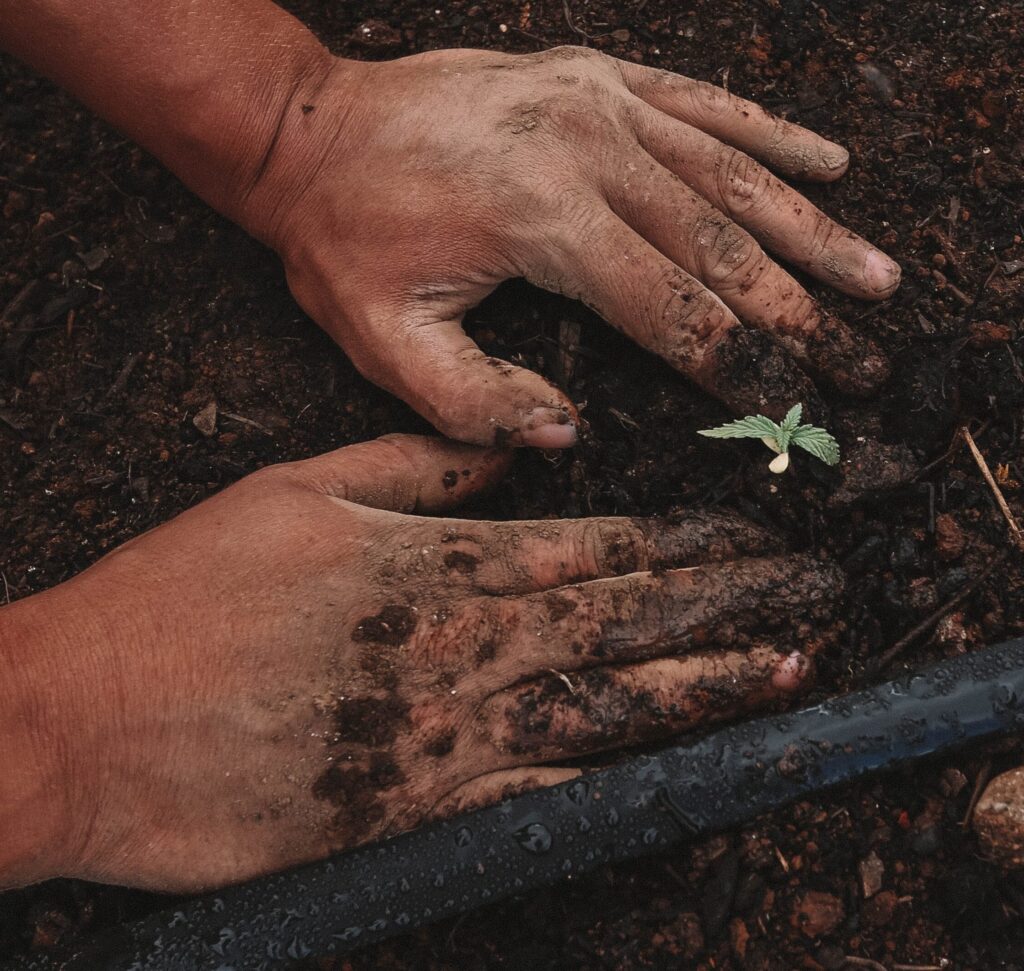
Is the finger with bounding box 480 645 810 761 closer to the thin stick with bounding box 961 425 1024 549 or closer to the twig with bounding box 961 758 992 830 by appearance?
the twig with bounding box 961 758 992 830

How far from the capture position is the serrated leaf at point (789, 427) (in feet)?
5.92

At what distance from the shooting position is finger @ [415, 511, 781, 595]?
6.06ft

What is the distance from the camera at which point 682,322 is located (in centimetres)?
190

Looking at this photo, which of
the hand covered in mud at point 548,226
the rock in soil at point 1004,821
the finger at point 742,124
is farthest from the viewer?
the finger at point 742,124

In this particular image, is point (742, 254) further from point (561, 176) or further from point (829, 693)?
point (829, 693)

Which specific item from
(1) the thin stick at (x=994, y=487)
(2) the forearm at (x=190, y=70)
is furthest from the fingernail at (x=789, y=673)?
(2) the forearm at (x=190, y=70)

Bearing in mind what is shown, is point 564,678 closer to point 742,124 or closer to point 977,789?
point 977,789

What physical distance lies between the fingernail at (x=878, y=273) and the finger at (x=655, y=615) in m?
0.69

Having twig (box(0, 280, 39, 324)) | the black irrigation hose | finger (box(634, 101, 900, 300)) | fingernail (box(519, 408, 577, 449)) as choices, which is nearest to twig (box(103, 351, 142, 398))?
twig (box(0, 280, 39, 324))

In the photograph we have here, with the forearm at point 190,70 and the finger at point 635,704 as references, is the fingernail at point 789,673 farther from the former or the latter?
the forearm at point 190,70

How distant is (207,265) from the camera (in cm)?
238

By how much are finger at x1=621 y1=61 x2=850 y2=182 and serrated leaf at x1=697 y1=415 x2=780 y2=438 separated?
750mm

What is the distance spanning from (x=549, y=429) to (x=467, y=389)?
0.19 meters

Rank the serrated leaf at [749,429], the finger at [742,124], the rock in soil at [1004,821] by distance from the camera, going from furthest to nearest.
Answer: the finger at [742,124] → the serrated leaf at [749,429] → the rock in soil at [1004,821]
